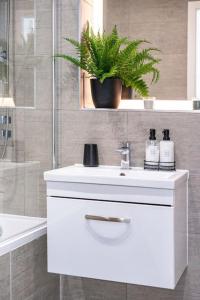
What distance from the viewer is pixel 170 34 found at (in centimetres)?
241

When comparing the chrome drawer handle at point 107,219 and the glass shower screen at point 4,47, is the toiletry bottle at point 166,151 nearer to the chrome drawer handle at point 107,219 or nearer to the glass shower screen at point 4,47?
the chrome drawer handle at point 107,219

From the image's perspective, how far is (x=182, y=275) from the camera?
2361mm

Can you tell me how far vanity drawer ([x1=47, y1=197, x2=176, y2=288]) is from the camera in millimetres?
2006

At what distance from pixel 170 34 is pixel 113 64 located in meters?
0.31

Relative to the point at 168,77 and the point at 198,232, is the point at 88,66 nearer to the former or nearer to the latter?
the point at 168,77

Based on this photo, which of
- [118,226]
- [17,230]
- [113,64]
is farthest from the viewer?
[113,64]

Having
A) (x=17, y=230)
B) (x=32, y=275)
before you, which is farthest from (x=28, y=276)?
(x=17, y=230)

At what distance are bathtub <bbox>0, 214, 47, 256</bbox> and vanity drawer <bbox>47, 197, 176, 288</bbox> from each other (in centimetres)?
14

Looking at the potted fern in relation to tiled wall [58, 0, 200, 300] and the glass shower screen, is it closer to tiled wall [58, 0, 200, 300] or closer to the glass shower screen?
tiled wall [58, 0, 200, 300]

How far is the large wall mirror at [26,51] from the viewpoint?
2148mm

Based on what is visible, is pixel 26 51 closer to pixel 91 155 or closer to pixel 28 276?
pixel 91 155

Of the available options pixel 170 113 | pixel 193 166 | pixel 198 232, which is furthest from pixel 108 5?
pixel 198 232

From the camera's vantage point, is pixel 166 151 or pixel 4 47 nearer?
pixel 4 47

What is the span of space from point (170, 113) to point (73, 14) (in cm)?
71
